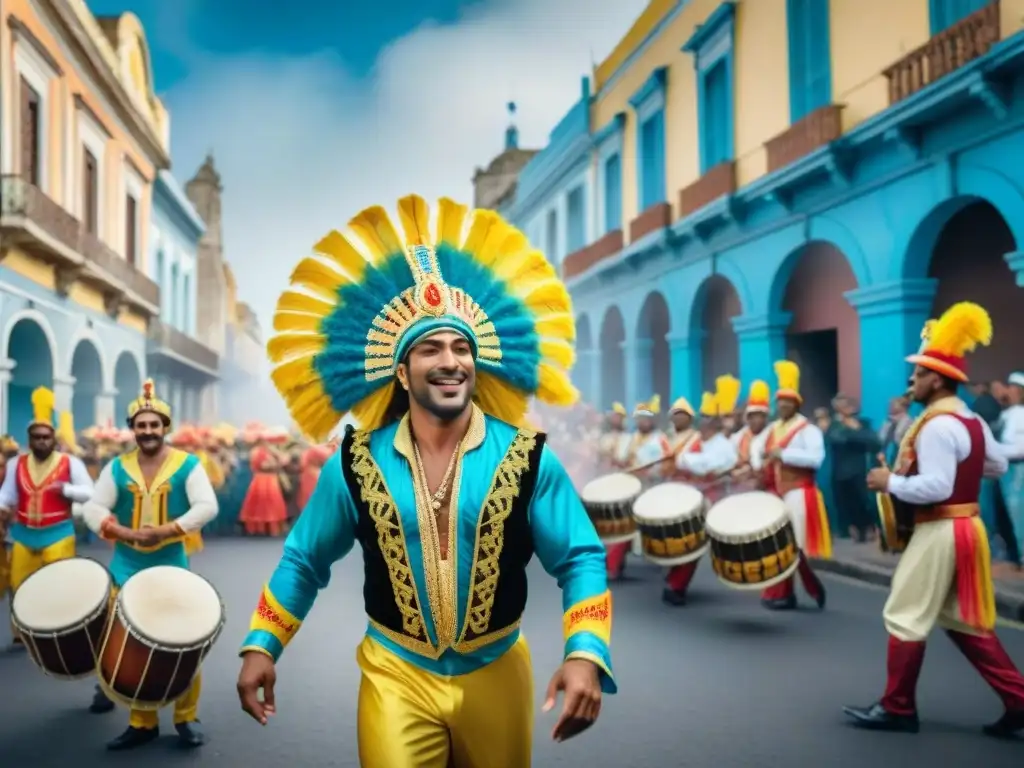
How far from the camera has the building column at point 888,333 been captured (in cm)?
1216

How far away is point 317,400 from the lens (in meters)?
3.10

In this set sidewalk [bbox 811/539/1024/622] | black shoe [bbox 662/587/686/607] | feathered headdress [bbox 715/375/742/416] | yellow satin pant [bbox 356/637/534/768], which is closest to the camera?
yellow satin pant [bbox 356/637/534/768]

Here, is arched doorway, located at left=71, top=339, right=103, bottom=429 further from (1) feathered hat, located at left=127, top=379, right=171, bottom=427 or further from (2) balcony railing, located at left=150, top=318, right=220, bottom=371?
(1) feathered hat, located at left=127, top=379, right=171, bottom=427

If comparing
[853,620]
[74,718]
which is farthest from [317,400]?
[853,620]

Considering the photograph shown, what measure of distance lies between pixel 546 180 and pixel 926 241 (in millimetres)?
17974

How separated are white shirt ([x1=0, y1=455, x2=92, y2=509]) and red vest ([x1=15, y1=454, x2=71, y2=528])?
2.1 inches

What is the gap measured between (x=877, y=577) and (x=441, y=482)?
7873mm

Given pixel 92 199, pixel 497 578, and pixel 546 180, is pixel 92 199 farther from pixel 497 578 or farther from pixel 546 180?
pixel 497 578

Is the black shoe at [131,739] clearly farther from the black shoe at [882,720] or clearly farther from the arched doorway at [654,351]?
the arched doorway at [654,351]

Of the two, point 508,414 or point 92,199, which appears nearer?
point 508,414

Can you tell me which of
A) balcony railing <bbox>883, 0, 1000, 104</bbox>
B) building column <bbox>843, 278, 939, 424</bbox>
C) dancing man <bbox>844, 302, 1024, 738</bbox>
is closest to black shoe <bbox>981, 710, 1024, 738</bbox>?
dancing man <bbox>844, 302, 1024, 738</bbox>

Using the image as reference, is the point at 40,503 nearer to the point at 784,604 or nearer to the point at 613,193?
the point at 784,604

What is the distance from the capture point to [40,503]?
7047 millimetres

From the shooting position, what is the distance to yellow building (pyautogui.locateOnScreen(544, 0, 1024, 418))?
11.0m
